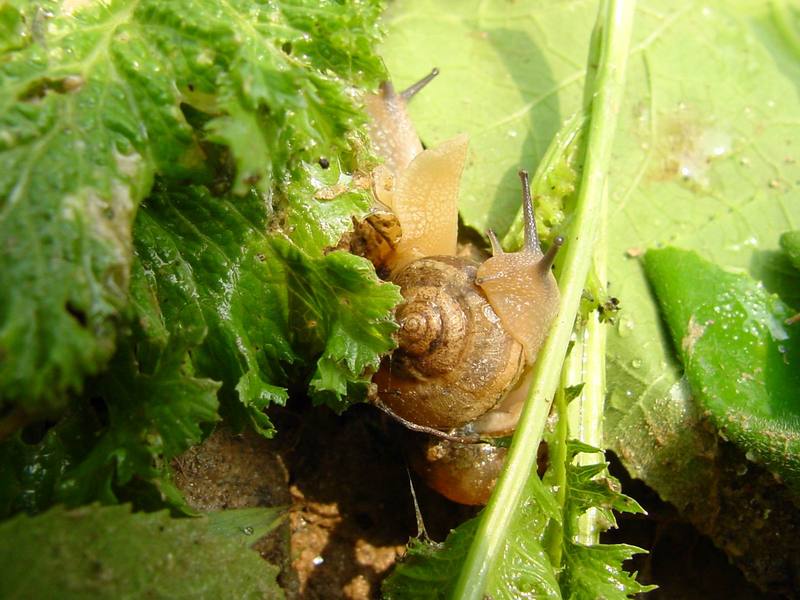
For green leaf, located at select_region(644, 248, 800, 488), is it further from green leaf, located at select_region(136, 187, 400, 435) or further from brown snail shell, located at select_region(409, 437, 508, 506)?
green leaf, located at select_region(136, 187, 400, 435)

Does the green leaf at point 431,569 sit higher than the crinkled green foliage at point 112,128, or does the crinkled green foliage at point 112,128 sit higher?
the crinkled green foliage at point 112,128

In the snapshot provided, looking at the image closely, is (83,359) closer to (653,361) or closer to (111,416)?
(111,416)

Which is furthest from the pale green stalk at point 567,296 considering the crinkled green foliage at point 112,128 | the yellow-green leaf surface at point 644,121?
the crinkled green foliage at point 112,128

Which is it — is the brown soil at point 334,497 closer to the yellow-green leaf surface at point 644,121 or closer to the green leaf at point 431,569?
the green leaf at point 431,569

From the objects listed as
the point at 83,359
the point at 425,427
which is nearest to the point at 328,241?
the point at 425,427

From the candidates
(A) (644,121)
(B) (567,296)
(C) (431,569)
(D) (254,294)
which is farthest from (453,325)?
(A) (644,121)

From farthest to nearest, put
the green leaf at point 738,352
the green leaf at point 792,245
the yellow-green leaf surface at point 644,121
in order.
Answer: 1. the yellow-green leaf surface at point 644,121
2. the green leaf at point 792,245
3. the green leaf at point 738,352
